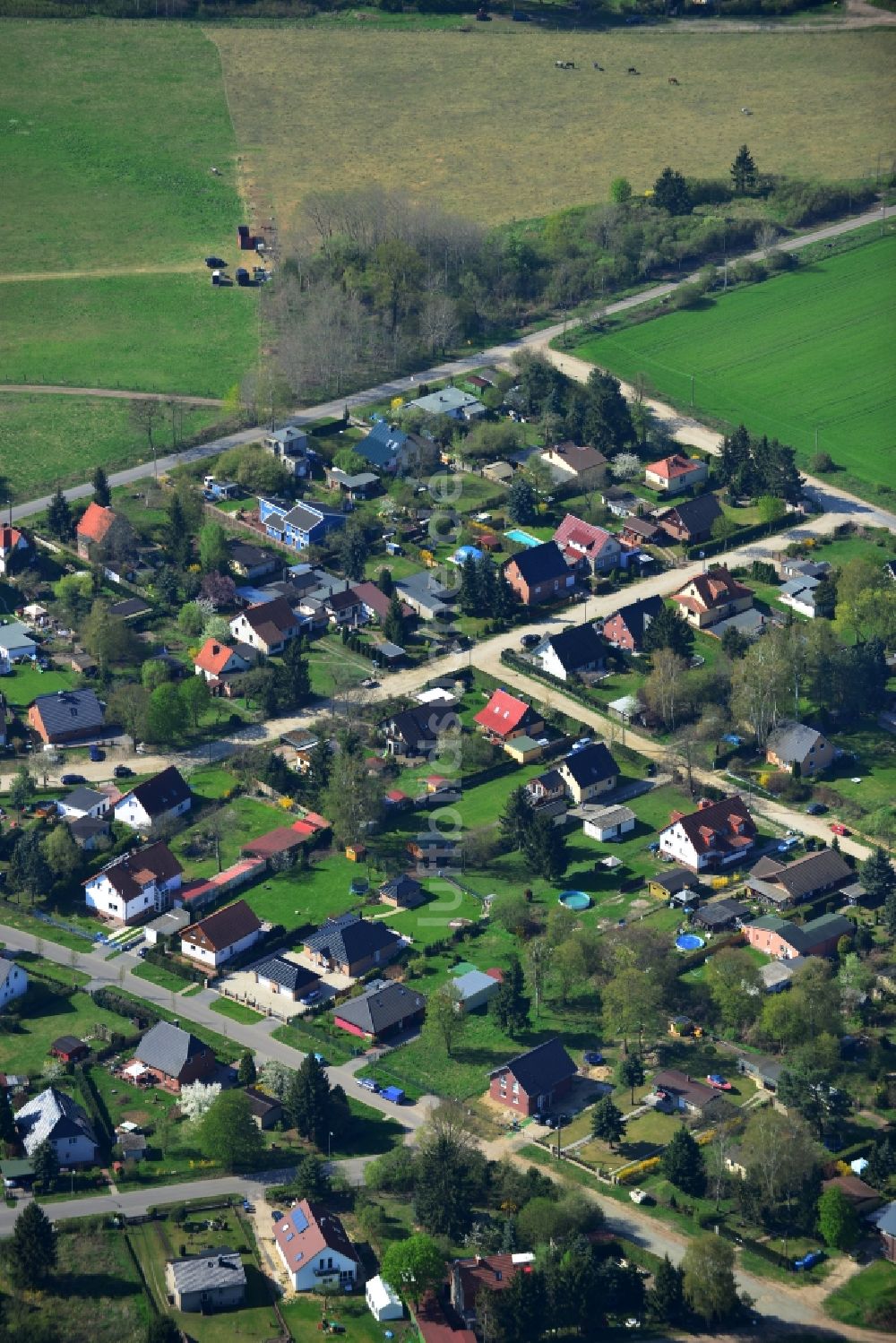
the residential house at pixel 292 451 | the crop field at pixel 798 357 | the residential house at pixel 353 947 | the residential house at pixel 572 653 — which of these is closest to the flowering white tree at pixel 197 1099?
the residential house at pixel 353 947

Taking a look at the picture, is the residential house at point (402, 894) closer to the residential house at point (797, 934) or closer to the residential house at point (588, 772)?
the residential house at point (588, 772)

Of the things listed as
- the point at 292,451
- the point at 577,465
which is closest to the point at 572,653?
the point at 577,465

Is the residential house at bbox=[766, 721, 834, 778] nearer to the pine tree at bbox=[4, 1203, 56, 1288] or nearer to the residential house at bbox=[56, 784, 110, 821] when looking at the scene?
the residential house at bbox=[56, 784, 110, 821]

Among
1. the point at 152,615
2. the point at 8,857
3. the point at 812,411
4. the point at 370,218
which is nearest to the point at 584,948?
the point at 8,857

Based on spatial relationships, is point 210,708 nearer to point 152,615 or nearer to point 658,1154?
point 152,615

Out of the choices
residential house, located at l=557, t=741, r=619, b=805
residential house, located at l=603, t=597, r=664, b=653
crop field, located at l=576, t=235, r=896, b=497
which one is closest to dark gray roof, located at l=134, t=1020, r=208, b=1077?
residential house, located at l=557, t=741, r=619, b=805

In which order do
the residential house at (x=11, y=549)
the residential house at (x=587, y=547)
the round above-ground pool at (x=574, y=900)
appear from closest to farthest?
the round above-ground pool at (x=574, y=900), the residential house at (x=11, y=549), the residential house at (x=587, y=547)
